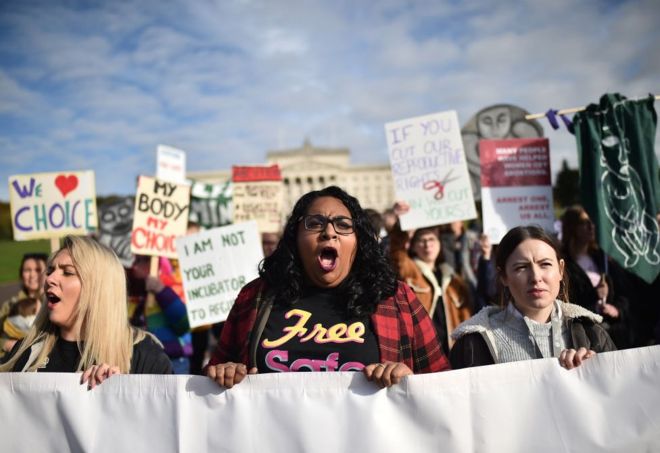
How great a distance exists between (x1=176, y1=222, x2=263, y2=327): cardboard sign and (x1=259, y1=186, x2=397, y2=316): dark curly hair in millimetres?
2372

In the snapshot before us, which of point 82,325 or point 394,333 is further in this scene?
point 82,325

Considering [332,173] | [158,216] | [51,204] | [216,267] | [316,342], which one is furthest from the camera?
[332,173]

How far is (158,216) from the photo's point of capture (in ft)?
15.9

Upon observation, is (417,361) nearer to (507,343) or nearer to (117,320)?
(507,343)

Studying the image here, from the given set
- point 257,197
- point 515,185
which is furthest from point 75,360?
point 257,197

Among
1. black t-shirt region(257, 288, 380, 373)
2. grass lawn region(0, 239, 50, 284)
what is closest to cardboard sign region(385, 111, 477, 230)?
black t-shirt region(257, 288, 380, 373)

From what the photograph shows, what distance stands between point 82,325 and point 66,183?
2.94 meters

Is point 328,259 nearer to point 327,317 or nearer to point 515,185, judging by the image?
point 327,317

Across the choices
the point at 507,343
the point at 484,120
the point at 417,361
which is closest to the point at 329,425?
the point at 417,361

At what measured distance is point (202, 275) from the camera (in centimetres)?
448

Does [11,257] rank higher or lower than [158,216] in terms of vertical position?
higher

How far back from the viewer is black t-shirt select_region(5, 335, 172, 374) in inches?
85.4

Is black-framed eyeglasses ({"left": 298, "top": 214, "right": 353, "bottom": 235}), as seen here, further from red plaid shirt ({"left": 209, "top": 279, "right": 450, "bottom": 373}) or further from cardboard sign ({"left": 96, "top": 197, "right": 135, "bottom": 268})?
cardboard sign ({"left": 96, "top": 197, "right": 135, "bottom": 268})

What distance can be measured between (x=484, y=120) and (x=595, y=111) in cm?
108
